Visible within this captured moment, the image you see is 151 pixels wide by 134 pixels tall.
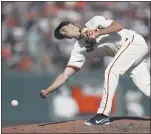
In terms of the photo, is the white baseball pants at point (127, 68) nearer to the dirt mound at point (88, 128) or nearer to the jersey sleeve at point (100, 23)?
the dirt mound at point (88, 128)

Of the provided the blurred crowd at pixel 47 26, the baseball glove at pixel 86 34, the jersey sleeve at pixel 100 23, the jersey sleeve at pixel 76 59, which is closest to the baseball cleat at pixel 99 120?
the jersey sleeve at pixel 76 59

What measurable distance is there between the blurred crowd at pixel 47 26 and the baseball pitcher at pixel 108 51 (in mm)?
5269

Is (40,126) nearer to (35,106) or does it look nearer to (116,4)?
(35,106)

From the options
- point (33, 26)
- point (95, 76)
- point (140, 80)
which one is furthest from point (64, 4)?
point (140, 80)

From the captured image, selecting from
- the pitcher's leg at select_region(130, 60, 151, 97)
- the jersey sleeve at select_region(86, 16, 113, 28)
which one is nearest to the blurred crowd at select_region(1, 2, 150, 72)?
the pitcher's leg at select_region(130, 60, 151, 97)

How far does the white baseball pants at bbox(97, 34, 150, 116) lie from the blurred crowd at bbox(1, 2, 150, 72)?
206 inches

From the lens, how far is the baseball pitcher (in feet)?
24.8

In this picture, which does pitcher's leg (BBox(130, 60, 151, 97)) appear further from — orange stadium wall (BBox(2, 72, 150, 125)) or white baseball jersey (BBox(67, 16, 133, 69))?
orange stadium wall (BBox(2, 72, 150, 125))

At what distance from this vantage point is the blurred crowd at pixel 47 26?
13.7 m

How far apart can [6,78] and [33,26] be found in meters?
1.47

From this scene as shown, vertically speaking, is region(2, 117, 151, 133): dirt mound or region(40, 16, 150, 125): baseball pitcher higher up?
region(40, 16, 150, 125): baseball pitcher

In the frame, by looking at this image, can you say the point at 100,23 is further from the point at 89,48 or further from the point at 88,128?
the point at 88,128

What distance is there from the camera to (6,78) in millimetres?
13852

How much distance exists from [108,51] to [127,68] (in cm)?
38
